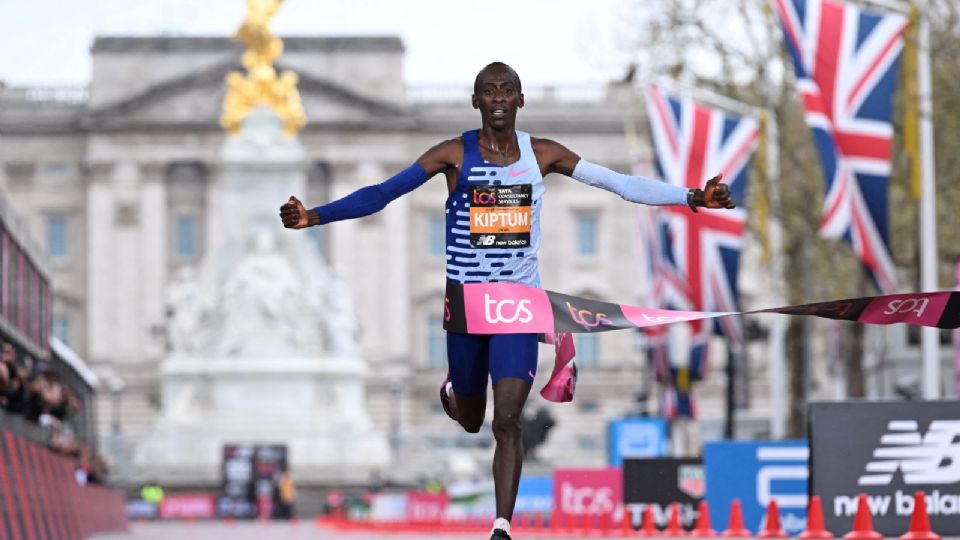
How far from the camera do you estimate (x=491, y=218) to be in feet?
40.3

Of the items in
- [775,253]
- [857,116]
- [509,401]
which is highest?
[857,116]

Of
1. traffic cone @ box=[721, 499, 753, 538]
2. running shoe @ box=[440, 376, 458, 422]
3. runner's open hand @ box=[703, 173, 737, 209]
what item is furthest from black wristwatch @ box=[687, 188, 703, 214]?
traffic cone @ box=[721, 499, 753, 538]

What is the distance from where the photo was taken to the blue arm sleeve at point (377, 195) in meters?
12.2

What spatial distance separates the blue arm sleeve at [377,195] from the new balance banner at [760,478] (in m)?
9.23

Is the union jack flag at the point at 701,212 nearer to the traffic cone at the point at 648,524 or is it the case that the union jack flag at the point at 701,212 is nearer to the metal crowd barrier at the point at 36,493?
the metal crowd barrier at the point at 36,493

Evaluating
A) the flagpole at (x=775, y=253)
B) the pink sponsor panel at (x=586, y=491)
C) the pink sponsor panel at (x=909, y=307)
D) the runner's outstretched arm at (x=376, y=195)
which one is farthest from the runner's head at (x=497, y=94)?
the flagpole at (x=775, y=253)

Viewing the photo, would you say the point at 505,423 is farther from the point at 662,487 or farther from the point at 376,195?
the point at 662,487

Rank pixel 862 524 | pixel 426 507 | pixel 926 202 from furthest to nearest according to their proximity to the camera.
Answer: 1. pixel 426 507
2. pixel 926 202
3. pixel 862 524

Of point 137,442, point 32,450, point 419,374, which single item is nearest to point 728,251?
point 32,450

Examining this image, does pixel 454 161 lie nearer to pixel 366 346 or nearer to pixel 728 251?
pixel 728 251

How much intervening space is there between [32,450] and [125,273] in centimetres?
9986

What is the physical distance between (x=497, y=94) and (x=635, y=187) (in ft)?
2.61

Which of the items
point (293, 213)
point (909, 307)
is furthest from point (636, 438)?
point (293, 213)

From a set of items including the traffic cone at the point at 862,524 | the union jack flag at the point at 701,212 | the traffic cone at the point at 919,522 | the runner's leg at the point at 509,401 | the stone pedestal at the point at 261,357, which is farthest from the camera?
the stone pedestal at the point at 261,357
